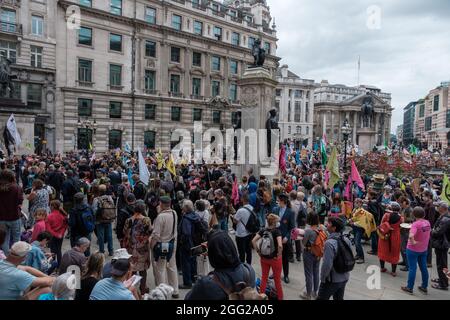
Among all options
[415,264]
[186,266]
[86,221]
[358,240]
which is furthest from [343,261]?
[86,221]

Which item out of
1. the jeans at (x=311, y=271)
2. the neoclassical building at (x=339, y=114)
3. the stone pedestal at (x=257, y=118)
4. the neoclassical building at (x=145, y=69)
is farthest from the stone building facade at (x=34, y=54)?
the neoclassical building at (x=339, y=114)

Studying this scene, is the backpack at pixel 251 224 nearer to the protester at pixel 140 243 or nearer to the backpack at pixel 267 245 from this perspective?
the backpack at pixel 267 245

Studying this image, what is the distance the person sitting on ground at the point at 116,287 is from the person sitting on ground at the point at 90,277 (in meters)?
0.41

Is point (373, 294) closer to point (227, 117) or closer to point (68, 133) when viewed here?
point (68, 133)

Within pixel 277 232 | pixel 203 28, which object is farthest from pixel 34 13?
pixel 277 232

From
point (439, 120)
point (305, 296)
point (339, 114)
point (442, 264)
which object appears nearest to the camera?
point (305, 296)

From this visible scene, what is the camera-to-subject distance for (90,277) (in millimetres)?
4273

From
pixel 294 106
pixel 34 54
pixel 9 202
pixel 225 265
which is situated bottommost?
pixel 225 265

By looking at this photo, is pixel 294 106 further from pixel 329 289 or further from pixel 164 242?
pixel 329 289

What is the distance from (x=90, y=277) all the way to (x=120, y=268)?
0.68m

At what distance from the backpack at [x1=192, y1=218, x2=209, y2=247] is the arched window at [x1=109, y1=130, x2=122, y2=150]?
34.4 m

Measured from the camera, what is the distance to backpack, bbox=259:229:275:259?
5793 millimetres

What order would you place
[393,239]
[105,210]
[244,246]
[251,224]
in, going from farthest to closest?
1. [105,210]
2. [393,239]
3. [244,246]
4. [251,224]
